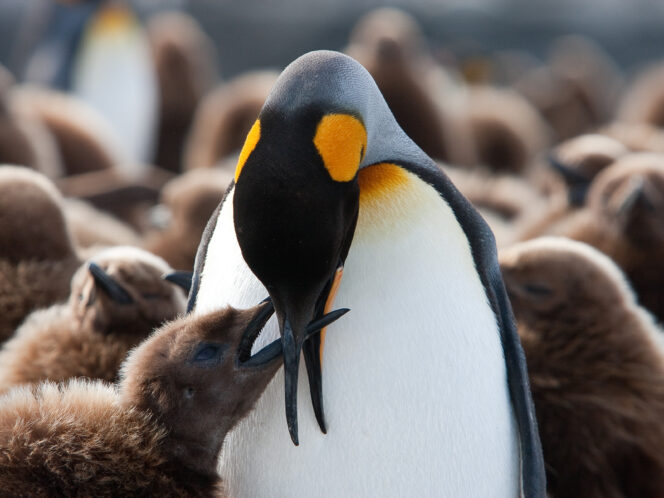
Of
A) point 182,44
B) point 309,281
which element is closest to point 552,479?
point 309,281

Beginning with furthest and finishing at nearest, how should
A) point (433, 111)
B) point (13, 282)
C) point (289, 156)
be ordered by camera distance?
point (433, 111) → point (13, 282) → point (289, 156)

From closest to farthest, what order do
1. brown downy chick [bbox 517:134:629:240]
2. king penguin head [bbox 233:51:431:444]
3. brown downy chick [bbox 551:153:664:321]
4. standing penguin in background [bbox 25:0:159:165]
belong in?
1. king penguin head [bbox 233:51:431:444]
2. brown downy chick [bbox 551:153:664:321]
3. brown downy chick [bbox 517:134:629:240]
4. standing penguin in background [bbox 25:0:159:165]

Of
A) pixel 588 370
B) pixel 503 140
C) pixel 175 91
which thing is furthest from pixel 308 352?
pixel 175 91

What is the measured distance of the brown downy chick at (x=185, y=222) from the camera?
10.5 ft

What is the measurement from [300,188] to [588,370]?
1.02 m

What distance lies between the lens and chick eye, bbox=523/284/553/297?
2418 millimetres

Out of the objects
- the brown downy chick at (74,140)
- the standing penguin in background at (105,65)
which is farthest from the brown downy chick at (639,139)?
the standing penguin in background at (105,65)

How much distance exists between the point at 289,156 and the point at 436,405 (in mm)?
578

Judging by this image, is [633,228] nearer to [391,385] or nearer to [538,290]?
[538,290]

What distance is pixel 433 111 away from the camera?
508cm

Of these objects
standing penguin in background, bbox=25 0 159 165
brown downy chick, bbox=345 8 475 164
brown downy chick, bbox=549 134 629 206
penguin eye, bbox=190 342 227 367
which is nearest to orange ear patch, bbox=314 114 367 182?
penguin eye, bbox=190 342 227 367

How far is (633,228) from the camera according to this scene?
3168mm

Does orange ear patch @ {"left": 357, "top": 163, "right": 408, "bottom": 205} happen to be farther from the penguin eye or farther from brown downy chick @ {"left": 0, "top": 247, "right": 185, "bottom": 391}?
brown downy chick @ {"left": 0, "top": 247, "right": 185, "bottom": 391}

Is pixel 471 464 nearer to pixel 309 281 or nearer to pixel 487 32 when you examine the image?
pixel 309 281
